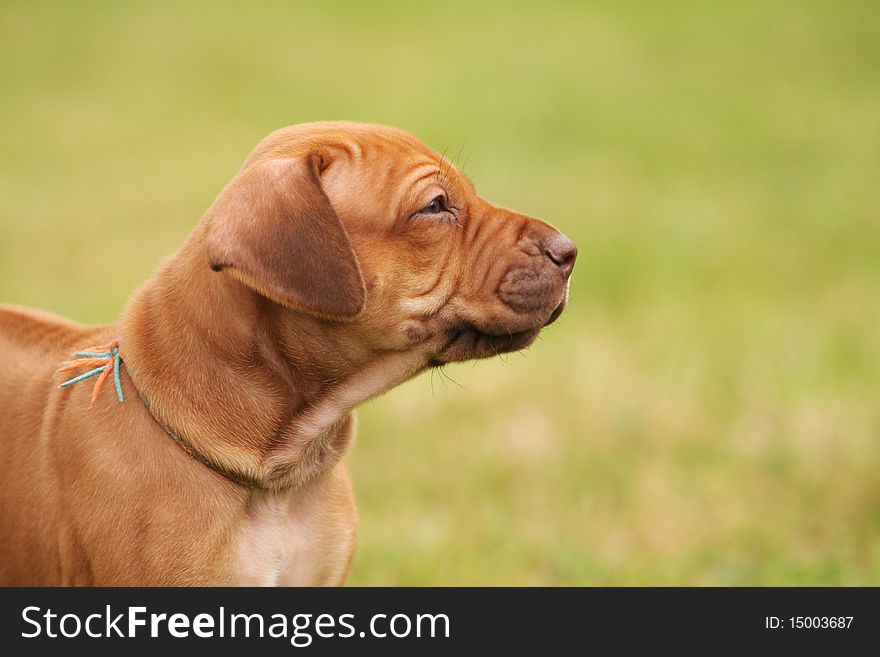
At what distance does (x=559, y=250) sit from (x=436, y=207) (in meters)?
0.48

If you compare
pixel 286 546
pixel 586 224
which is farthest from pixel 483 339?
pixel 586 224

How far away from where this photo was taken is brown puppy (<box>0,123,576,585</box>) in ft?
12.9

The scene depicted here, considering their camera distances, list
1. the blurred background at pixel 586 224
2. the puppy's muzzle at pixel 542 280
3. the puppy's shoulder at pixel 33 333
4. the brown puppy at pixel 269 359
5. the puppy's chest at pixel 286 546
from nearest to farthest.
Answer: the brown puppy at pixel 269 359, the puppy's chest at pixel 286 546, the puppy's muzzle at pixel 542 280, the puppy's shoulder at pixel 33 333, the blurred background at pixel 586 224

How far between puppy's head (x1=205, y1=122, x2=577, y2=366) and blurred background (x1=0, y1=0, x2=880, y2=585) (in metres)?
2.03

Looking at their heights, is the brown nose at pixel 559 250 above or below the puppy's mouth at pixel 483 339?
above

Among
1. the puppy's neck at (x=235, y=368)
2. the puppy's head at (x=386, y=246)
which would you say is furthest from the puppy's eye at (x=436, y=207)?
the puppy's neck at (x=235, y=368)

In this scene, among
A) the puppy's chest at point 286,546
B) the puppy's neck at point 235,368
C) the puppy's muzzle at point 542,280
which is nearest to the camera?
the puppy's neck at point 235,368

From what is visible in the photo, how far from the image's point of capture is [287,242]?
3.79 metres

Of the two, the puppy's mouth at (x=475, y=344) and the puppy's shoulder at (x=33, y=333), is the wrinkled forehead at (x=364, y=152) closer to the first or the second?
the puppy's mouth at (x=475, y=344)

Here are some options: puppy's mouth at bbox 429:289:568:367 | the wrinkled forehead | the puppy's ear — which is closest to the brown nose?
puppy's mouth at bbox 429:289:568:367

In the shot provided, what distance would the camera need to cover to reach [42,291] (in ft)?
36.6

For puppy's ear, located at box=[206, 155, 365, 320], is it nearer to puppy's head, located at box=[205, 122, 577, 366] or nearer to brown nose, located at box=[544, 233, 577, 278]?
puppy's head, located at box=[205, 122, 577, 366]

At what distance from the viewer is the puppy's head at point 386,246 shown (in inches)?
150
